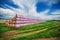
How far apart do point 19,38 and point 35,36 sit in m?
0.25

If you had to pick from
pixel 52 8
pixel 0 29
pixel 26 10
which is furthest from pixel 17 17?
pixel 52 8

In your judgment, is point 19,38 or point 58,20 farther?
point 58,20

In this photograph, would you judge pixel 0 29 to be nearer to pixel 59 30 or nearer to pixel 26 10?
pixel 26 10

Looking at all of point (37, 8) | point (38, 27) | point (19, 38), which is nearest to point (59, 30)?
point (38, 27)

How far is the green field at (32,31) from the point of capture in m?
2.12

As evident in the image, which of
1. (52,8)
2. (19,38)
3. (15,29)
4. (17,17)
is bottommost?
(19,38)

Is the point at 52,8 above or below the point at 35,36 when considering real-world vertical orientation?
above

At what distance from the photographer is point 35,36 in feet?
7.07

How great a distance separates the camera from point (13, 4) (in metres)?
2.21

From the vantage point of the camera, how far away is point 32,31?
218 cm

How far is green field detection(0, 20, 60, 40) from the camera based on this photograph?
83.6 inches

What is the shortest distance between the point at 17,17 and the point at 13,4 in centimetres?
22

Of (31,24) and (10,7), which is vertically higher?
(10,7)

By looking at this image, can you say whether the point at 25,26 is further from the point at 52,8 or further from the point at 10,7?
the point at 52,8
